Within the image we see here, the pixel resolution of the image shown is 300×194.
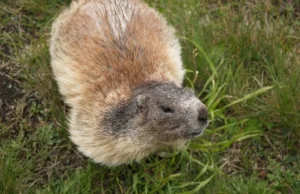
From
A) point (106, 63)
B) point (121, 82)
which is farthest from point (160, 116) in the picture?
point (106, 63)

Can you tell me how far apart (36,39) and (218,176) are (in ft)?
8.58

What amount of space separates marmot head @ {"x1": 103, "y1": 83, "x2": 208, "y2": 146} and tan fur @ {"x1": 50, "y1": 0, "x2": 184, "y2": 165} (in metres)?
0.08

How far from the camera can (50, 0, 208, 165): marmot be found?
4.45 metres

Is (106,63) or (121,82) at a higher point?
(106,63)

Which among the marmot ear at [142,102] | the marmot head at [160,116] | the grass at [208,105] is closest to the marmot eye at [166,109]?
the marmot head at [160,116]

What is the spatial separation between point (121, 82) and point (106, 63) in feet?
0.89

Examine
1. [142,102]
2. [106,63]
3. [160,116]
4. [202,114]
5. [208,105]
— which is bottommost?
[208,105]

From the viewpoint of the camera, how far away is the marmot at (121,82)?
14.6ft

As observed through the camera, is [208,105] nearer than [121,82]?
No

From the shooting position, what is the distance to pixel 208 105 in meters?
5.41

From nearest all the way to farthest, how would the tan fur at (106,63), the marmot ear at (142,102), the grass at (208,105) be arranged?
the marmot ear at (142,102) < the tan fur at (106,63) < the grass at (208,105)

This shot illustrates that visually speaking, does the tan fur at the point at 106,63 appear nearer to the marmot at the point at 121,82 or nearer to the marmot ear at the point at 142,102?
the marmot at the point at 121,82

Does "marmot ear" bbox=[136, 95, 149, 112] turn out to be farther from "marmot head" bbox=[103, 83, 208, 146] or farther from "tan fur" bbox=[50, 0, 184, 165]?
"tan fur" bbox=[50, 0, 184, 165]

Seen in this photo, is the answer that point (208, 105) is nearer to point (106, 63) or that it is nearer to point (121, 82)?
point (121, 82)
